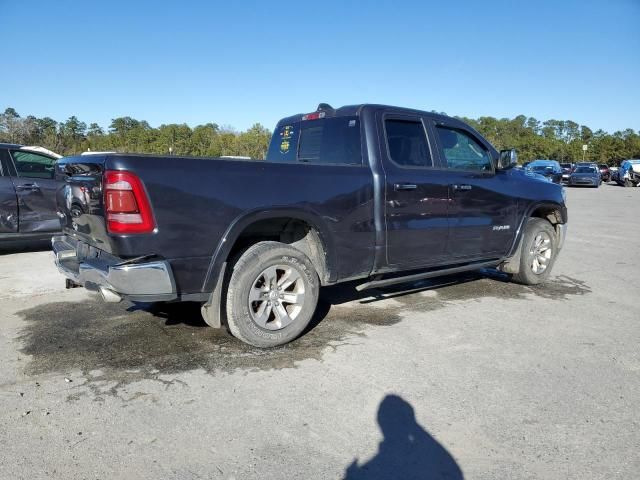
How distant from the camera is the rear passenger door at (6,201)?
7.11 meters

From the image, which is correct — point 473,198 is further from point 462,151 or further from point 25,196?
point 25,196

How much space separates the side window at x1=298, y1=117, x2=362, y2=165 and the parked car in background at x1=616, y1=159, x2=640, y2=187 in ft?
118

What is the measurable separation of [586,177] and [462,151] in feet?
106

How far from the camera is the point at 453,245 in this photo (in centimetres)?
511

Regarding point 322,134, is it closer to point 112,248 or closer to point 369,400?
point 112,248

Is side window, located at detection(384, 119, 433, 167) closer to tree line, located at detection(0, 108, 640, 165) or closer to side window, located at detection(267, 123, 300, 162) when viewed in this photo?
side window, located at detection(267, 123, 300, 162)

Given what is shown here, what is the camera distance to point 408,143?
4.82 m

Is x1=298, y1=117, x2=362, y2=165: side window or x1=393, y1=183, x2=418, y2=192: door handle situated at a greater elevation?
x1=298, y1=117, x2=362, y2=165: side window

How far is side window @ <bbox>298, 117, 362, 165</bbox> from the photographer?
461 cm

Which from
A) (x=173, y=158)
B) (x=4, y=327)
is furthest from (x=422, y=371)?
(x=4, y=327)

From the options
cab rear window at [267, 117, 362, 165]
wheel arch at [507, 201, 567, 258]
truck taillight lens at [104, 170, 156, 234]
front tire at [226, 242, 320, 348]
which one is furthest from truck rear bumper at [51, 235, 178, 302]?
wheel arch at [507, 201, 567, 258]

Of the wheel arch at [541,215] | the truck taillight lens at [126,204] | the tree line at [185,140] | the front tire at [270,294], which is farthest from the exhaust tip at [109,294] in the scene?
the tree line at [185,140]

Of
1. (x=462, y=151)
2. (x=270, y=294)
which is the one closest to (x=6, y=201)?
(x=270, y=294)

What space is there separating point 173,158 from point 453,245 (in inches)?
119
